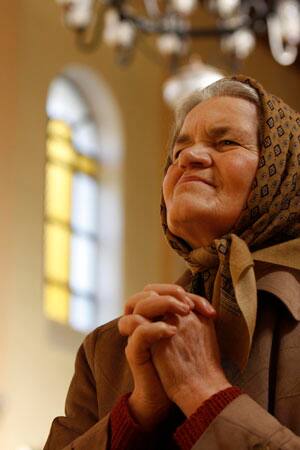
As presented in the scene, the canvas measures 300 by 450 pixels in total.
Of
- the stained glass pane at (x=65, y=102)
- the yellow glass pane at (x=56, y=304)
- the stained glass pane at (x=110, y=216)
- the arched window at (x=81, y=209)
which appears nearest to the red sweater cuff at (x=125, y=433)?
the yellow glass pane at (x=56, y=304)

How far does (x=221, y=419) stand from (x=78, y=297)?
9672mm

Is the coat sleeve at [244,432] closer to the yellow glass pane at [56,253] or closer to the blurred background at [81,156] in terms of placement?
the blurred background at [81,156]

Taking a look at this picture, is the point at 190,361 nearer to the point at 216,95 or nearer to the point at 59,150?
the point at 216,95

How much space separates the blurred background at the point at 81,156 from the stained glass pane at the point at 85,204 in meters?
0.02

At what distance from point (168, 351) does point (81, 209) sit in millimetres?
9924

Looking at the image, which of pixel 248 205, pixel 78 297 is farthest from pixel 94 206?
pixel 248 205

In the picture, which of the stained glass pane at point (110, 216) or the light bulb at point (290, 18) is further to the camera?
the stained glass pane at point (110, 216)

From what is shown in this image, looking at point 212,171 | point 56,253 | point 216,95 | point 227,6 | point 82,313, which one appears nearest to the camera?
point 212,171

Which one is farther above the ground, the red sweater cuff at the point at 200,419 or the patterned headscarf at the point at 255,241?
the patterned headscarf at the point at 255,241

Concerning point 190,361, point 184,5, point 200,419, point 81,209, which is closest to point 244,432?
point 200,419

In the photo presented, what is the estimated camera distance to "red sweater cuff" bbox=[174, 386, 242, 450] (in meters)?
2.36

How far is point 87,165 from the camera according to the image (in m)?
12.5

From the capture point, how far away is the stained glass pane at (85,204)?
12297mm

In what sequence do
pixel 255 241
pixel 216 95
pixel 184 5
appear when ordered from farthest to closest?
1. pixel 184 5
2. pixel 216 95
3. pixel 255 241
